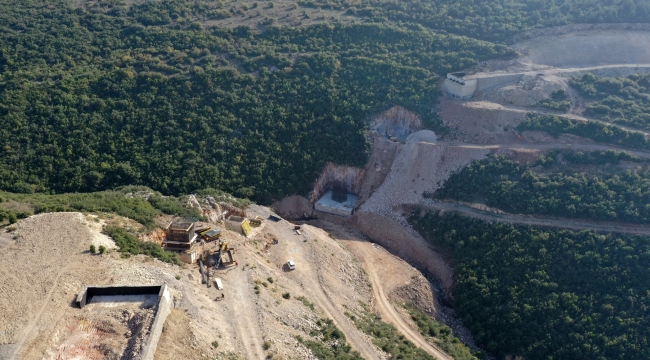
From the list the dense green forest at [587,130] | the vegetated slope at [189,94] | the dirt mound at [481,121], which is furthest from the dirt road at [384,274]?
the dense green forest at [587,130]

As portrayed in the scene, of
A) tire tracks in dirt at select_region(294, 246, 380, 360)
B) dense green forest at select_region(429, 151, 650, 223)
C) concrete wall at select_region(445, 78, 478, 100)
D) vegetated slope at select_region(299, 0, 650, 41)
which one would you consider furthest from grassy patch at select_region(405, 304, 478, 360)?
vegetated slope at select_region(299, 0, 650, 41)

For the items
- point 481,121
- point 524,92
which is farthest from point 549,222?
point 524,92

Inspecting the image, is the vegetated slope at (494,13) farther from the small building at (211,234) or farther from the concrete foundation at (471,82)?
the small building at (211,234)

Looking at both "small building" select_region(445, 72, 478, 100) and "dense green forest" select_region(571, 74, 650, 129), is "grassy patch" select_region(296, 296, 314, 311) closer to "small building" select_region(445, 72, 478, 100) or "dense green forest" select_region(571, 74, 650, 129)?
"small building" select_region(445, 72, 478, 100)

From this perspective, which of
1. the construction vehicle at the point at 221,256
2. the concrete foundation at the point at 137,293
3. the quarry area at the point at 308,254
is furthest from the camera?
the construction vehicle at the point at 221,256

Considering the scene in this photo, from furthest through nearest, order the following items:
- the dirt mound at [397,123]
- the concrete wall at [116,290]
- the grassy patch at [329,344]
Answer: the dirt mound at [397,123]
the grassy patch at [329,344]
the concrete wall at [116,290]

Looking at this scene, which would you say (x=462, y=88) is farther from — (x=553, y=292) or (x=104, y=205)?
(x=104, y=205)
